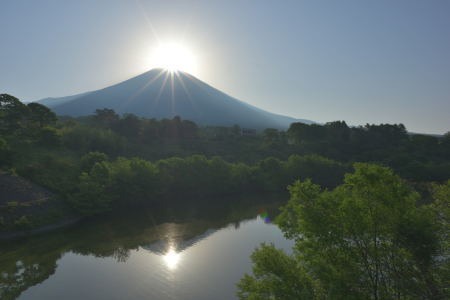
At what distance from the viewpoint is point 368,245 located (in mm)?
12891

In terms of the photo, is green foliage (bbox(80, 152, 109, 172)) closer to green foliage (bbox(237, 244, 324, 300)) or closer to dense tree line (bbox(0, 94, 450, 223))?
dense tree line (bbox(0, 94, 450, 223))

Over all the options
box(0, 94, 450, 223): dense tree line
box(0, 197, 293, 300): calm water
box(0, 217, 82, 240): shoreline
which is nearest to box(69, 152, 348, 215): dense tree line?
box(0, 94, 450, 223): dense tree line

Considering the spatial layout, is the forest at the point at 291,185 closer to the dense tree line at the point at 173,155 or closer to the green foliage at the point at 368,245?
the green foliage at the point at 368,245

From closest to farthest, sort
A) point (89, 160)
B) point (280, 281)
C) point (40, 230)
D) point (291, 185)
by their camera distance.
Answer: point (280, 281), point (40, 230), point (291, 185), point (89, 160)

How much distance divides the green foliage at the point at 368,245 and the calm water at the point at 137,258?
11665 millimetres

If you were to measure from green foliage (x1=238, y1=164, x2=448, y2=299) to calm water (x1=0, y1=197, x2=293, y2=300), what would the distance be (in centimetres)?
1166

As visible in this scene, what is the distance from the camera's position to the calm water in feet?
75.9

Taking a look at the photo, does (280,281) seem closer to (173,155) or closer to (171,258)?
(171,258)

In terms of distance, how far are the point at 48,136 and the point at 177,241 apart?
148ft

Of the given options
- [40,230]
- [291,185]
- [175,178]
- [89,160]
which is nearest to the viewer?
[40,230]

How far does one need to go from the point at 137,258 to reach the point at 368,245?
2497 centimetres

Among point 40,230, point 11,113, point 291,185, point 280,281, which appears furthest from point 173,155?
point 280,281

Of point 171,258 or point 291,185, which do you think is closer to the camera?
point 171,258

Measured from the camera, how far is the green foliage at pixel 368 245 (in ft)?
39.3
